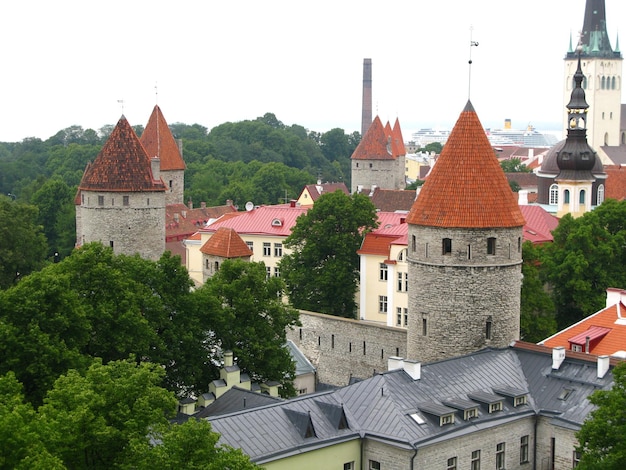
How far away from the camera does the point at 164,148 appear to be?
6944 cm

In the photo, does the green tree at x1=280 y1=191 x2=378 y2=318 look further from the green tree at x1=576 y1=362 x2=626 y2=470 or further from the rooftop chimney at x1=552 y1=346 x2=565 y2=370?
the green tree at x1=576 y1=362 x2=626 y2=470

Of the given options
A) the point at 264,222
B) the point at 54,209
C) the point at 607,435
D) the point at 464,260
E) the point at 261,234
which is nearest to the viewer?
the point at 607,435

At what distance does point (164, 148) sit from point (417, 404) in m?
43.6

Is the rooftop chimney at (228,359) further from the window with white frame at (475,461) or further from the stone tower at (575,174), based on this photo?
the stone tower at (575,174)

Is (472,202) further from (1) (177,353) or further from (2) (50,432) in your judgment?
(2) (50,432)

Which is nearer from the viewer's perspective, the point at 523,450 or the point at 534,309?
the point at 523,450

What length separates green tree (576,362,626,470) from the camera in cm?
2361

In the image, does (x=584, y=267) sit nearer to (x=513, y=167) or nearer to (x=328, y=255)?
(x=328, y=255)

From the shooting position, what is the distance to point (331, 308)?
153 ft

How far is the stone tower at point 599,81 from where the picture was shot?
111500 mm

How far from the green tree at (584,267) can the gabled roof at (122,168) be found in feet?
53.0

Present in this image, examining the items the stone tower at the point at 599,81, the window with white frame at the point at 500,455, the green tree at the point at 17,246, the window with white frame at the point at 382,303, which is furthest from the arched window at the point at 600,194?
the stone tower at the point at 599,81

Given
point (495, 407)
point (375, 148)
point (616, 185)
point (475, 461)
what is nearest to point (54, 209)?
point (375, 148)

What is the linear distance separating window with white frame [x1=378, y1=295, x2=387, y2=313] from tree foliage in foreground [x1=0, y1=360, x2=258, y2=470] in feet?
75.6
